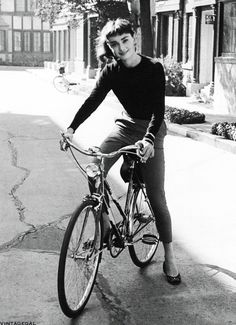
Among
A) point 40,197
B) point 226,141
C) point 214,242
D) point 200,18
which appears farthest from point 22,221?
point 200,18

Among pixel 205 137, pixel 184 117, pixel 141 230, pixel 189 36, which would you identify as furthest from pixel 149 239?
pixel 189 36

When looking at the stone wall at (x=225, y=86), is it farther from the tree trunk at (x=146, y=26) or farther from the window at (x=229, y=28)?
the tree trunk at (x=146, y=26)

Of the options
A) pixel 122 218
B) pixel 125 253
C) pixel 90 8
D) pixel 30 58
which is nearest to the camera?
pixel 122 218

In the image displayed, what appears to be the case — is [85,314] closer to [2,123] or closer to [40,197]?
[40,197]

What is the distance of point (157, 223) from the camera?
4.75m

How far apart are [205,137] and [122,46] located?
867 centimetres

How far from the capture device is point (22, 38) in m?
61.8

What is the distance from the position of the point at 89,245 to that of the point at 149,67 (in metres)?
1.26

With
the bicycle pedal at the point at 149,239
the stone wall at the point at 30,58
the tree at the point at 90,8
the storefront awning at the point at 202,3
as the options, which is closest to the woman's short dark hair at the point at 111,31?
the bicycle pedal at the point at 149,239

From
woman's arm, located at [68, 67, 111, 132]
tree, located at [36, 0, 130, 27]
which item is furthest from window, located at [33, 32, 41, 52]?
woman's arm, located at [68, 67, 111, 132]

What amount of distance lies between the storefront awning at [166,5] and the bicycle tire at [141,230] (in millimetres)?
20847

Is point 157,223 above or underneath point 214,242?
above

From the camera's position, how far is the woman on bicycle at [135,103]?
4.40 metres

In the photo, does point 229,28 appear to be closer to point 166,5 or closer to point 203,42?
point 203,42
